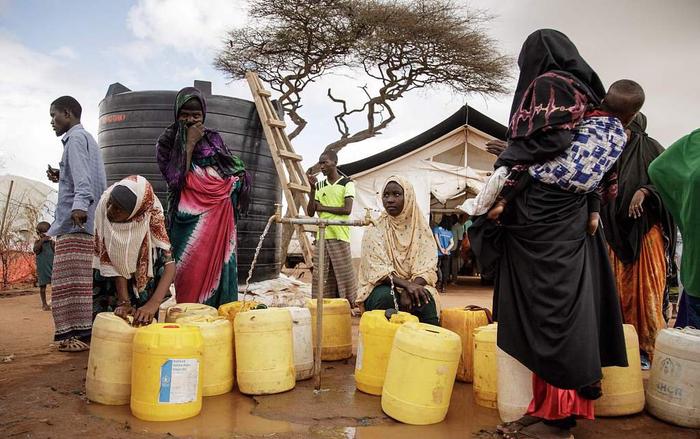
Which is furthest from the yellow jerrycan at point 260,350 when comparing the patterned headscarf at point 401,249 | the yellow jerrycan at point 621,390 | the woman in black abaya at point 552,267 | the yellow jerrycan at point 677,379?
the yellow jerrycan at point 677,379

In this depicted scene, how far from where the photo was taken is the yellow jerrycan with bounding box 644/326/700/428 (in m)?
2.73

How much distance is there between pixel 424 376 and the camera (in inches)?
104

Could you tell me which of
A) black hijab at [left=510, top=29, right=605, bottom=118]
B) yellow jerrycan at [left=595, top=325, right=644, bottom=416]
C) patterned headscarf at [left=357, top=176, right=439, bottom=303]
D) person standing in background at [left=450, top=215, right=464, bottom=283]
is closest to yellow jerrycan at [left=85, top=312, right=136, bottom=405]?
patterned headscarf at [left=357, top=176, right=439, bottom=303]

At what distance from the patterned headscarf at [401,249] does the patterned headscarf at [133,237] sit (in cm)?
136

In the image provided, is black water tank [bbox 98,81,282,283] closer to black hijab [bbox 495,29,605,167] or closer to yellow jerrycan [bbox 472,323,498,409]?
yellow jerrycan [bbox 472,323,498,409]

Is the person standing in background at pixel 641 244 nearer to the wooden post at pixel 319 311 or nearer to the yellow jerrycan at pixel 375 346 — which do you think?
the yellow jerrycan at pixel 375 346

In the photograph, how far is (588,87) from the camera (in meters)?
2.51

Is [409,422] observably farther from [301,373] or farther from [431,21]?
[431,21]

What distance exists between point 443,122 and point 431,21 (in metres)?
3.06

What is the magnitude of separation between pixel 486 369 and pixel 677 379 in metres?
0.97

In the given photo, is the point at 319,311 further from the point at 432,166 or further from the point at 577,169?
the point at 432,166

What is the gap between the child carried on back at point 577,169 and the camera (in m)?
2.42

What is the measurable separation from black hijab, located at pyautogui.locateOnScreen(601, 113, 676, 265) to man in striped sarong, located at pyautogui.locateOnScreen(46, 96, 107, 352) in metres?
3.86

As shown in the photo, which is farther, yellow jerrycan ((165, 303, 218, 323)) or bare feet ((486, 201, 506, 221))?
yellow jerrycan ((165, 303, 218, 323))
